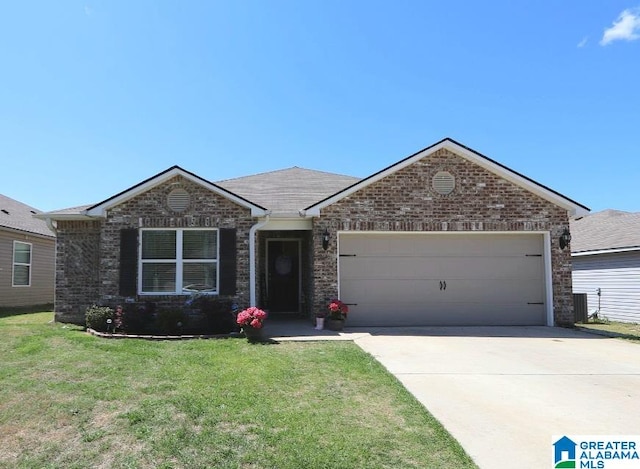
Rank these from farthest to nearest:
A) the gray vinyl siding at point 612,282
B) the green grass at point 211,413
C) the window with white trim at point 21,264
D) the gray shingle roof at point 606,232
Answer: the window with white trim at point 21,264 → the gray shingle roof at point 606,232 → the gray vinyl siding at point 612,282 → the green grass at point 211,413

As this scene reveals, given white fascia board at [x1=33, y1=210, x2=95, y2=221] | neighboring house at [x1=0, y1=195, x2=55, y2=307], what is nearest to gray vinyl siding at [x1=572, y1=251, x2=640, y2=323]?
white fascia board at [x1=33, y1=210, x2=95, y2=221]

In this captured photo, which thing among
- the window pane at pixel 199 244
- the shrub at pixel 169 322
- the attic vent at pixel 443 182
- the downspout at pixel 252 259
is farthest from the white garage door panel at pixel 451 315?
the shrub at pixel 169 322

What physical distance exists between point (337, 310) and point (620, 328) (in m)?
8.70

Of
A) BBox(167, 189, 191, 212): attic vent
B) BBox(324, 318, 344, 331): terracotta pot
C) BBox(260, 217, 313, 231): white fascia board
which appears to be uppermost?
BBox(167, 189, 191, 212): attic vent

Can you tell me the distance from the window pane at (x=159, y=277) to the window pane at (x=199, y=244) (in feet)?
1.60

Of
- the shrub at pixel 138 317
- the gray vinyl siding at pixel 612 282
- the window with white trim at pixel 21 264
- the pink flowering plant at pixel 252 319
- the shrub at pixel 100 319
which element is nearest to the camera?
the pink flowering plant at pixel 252 319

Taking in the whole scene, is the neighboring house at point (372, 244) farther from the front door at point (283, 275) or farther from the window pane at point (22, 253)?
the window pane at point (22, 253)

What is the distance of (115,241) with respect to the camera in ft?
36.1

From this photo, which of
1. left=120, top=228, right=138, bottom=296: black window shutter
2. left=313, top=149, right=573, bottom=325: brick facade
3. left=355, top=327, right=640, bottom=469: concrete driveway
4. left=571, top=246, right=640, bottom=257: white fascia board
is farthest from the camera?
left=571, top=246, right=640, bottom=257: white fascia board

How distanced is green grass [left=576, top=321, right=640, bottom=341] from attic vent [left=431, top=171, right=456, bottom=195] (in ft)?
17.1

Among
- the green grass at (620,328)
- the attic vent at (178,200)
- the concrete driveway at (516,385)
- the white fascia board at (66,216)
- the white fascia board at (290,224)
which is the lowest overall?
the green grass at (620,328)

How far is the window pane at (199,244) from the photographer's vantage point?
36.7 ft

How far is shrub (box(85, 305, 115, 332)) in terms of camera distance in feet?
33.5

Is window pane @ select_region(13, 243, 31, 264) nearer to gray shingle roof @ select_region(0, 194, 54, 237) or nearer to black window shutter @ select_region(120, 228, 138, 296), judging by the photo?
gray shingle roof @ select_region(0, 194, 54, 237)
